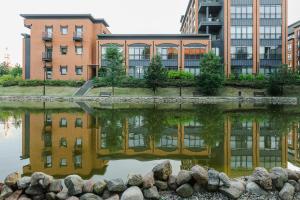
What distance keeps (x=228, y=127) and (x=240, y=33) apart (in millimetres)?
45931

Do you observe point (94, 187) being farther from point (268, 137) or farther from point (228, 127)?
point (228, 127)

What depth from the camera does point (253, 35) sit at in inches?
2328

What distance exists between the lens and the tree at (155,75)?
4922 cm

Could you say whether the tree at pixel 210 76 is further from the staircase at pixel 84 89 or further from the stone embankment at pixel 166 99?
the staircase at pixel 84 89

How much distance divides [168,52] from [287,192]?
54.1 m

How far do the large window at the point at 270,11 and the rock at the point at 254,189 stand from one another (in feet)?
191

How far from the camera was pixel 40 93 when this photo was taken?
51594mm

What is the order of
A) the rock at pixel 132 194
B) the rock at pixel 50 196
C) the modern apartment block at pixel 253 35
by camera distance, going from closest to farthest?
1. the rock at pixel 132 194
2. the rock at pixel 50 196
3. the modern apartment block at pixel 253 35

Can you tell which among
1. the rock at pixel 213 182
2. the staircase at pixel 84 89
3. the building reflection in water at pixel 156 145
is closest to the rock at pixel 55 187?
the building reflection in water at pixel 156 145

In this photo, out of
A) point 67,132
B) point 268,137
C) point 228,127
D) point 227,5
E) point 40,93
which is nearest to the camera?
point 268,137

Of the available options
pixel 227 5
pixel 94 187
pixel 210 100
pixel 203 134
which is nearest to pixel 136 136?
pixel 203 134

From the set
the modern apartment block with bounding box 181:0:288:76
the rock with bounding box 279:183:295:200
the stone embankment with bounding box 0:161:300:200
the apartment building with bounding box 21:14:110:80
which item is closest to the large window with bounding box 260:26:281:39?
the modern apartment block with bounding box 181:0:288:76

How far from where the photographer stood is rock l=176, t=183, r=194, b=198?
22.2ft

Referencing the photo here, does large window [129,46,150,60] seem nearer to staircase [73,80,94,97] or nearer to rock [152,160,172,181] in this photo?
staircase [73,80,94,97]
